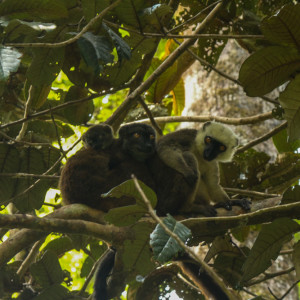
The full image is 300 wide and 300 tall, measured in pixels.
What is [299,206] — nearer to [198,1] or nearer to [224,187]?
[224,187]

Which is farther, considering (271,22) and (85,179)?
(85,179)

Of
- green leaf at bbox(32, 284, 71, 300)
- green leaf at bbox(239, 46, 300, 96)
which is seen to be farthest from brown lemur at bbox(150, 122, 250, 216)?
green leaf at bbox(32, 284, 71, 300)

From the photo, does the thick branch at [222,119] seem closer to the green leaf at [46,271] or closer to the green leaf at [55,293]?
the green leaf at [46,271]

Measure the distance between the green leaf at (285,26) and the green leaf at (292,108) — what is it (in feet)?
1.38

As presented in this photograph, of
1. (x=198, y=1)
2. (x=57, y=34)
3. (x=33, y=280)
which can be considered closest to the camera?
(x=57, y=34)

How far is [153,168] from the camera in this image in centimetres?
537

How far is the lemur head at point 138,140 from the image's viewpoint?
5398mm

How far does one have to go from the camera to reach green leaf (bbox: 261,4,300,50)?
3.75 meters

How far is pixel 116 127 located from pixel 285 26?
2.95 meters

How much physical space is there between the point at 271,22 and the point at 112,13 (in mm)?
1608

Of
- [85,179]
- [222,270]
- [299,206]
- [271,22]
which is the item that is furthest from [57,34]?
[222,270]

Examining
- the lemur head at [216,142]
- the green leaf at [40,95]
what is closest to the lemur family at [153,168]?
the lemur head at [216,142]

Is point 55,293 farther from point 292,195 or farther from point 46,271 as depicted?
point 292,195

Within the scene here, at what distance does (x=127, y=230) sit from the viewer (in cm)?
419
